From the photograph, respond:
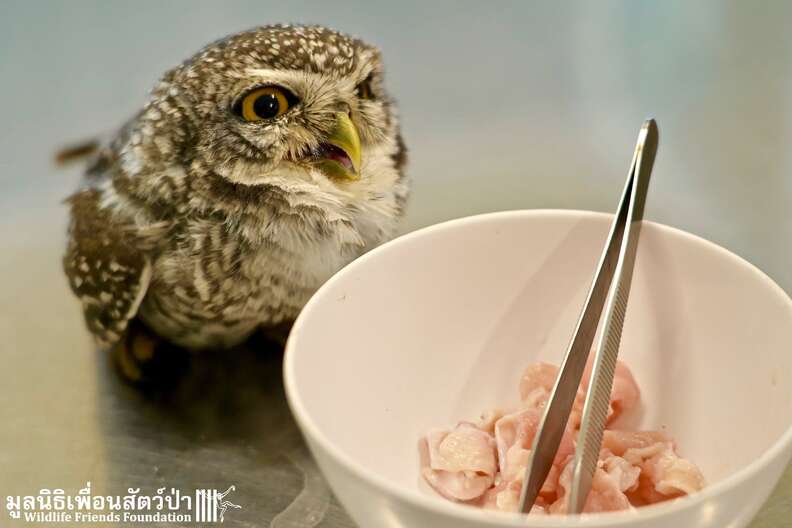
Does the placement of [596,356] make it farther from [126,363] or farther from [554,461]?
[126,363]

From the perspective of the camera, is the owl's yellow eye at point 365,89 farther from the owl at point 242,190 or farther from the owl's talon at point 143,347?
the owl's talon at point 143,347

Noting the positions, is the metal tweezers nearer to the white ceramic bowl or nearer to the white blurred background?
the white ceramic bowl

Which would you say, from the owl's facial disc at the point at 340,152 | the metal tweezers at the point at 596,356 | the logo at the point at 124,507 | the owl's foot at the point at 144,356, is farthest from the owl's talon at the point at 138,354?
the metal tweezers at the point at 596,356

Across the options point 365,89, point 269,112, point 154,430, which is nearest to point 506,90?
point 365,89

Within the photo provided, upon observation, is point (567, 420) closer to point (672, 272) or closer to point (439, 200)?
point (672, 272)

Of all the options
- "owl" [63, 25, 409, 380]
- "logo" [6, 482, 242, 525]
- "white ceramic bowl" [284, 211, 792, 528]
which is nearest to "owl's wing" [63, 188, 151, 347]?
"owl" [63, 25, 409, 380]

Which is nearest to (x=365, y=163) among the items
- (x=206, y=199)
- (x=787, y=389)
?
(x=206, y=199)
